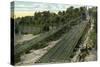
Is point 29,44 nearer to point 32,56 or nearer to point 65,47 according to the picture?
point 32,56

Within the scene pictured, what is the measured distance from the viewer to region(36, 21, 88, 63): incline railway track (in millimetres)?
2250

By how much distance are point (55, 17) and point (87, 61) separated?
706 mm

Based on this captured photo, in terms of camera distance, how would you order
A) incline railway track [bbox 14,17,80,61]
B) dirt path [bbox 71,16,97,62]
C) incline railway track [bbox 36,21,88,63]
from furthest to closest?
dirt path [bbox 71,16,97,62] < incline railway track [bbox 36,21,88,63] < incline railway track [bbox 14,17,80,61]

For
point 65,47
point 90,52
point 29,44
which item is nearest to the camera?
point 29,44

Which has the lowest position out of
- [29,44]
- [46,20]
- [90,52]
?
[90,52]

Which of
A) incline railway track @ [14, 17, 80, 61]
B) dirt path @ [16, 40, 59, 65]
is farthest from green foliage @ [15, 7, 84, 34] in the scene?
dirt path @ [16, 40, 59, 65]

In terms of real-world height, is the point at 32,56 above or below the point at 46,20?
below

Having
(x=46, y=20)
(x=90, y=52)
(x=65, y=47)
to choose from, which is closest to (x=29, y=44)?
(x=46, y=20)

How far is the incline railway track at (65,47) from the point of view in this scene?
7.38ft

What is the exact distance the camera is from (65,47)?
2346 mm

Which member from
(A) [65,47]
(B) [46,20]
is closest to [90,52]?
(A) [65,47]

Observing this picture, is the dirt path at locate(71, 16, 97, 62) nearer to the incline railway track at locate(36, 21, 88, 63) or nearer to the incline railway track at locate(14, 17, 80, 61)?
the incline railway track at locate(36, 21, 88, 63)

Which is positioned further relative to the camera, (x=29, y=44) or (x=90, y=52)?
(x=90, y=52)

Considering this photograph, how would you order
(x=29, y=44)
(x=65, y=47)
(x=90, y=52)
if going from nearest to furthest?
1. (x=29, y=44)
2. (x=65, y=47)
3. (x=90, y=52)
